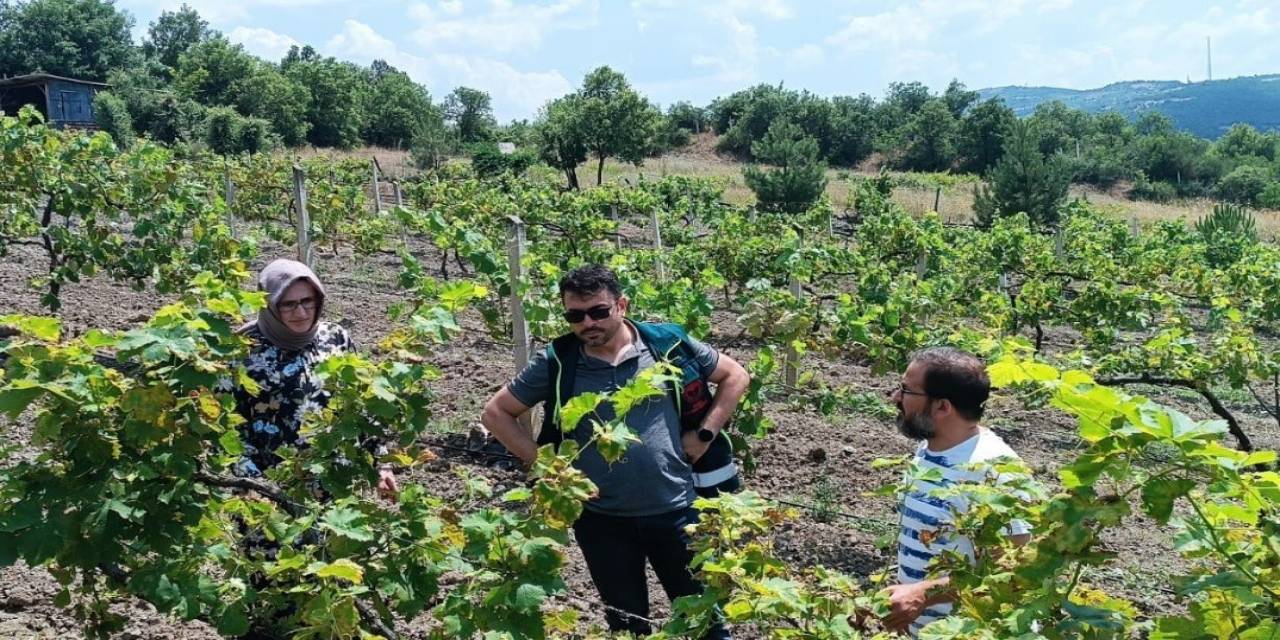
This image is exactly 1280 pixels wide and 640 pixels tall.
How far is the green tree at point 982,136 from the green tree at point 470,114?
74.5 ft

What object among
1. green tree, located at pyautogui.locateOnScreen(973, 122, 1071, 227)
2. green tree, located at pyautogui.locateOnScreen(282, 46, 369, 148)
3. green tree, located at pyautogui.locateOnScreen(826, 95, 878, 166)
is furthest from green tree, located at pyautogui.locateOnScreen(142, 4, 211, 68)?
green tree, located at pyautogui.locateOnScreen(973, 122, 1071, 227)

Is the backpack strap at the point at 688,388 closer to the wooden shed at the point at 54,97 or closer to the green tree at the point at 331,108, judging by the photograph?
the wooden shed at the point at 54,97

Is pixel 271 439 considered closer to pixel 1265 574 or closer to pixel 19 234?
pixel 1265 574

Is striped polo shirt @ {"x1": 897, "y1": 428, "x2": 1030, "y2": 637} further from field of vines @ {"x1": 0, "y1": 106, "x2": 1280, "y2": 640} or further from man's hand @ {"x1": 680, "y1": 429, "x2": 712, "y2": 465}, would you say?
man's hand @ {"x1": 680, "y1": 429, "x2": 712, "y2": 465}

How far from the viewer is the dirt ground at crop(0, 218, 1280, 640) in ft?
12.5

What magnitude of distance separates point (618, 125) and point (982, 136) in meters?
20.1

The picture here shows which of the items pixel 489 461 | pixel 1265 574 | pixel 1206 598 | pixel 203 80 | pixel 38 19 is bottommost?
pixel 489 461

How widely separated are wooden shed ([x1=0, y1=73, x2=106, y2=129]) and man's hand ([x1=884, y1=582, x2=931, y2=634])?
46231 millimetres

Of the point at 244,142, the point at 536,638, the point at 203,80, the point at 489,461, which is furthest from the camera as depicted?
the point at 203,80

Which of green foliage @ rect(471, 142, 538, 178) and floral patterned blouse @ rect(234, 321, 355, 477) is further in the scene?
green foliage @ rect(471, 142, 538, 178)

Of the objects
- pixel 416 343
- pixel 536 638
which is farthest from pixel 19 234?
pixel 536 638

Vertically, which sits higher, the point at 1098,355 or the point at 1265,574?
the point at 1265,574

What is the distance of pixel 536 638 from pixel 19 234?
21.8ft

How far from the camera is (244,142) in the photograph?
120 feet
